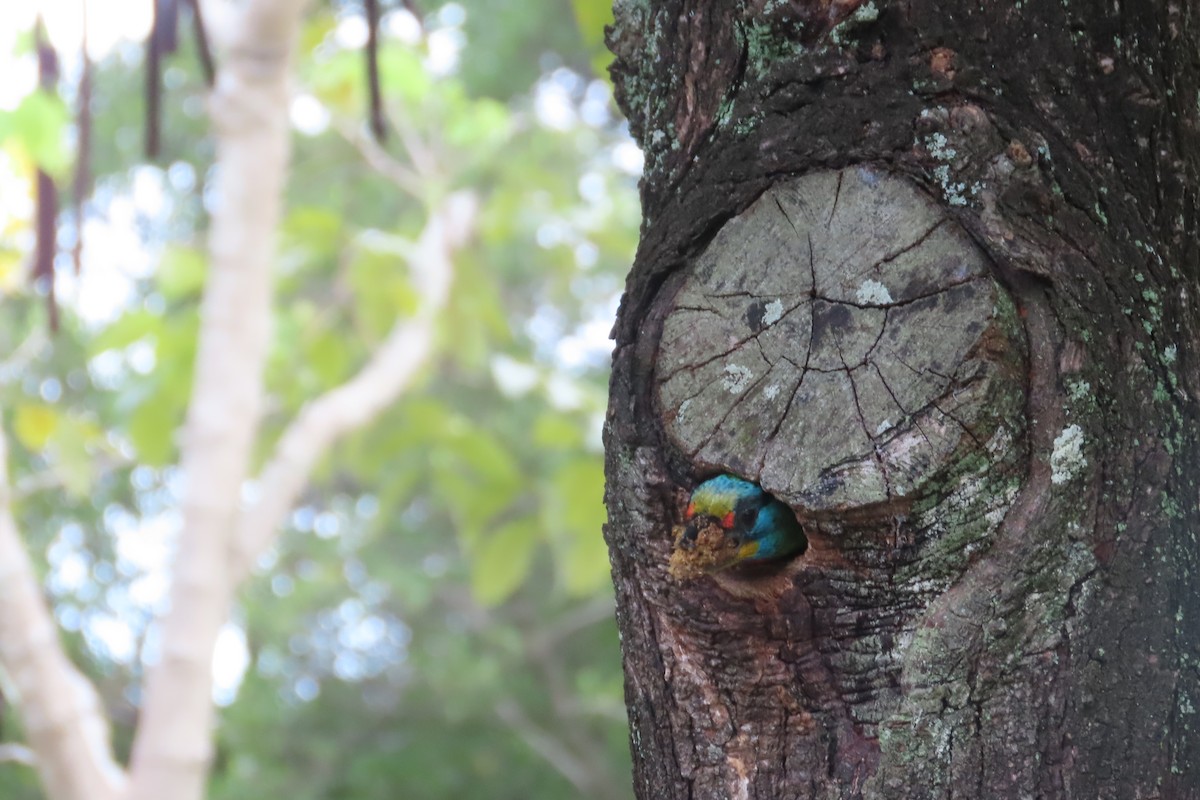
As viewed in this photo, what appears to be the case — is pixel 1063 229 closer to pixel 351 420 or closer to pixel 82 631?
pixel 351 420

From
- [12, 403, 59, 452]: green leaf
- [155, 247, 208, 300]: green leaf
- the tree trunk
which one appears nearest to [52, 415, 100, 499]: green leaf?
[12, 403, 59, 452]: green leaf

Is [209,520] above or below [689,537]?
above

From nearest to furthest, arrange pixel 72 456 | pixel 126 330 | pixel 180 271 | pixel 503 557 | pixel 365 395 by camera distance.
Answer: pixel 503 557
pixel 72 456
pixel 126 330
pixel 365 395
pixel 180 271

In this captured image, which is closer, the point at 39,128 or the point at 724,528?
the point at 724,528

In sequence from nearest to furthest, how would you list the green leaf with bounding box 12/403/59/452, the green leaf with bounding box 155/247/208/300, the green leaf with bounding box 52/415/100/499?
1. the green leaf with bounding box 52/415/100/499
2. the green leaf with bounding box 12/403/59/452
3. the green leaf with bounding box 155/247/208/300

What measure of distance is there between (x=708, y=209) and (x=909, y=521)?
0.34 meters

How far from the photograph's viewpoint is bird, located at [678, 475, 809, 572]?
3.39 feet

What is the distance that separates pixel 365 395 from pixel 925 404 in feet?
11.8

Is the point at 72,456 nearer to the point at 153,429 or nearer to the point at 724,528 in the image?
the point at 153,429

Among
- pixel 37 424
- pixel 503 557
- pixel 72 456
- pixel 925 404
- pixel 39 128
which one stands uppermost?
pixel 39 128

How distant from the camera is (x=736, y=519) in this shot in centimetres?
104

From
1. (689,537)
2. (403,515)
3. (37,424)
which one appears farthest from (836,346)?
(403,515)

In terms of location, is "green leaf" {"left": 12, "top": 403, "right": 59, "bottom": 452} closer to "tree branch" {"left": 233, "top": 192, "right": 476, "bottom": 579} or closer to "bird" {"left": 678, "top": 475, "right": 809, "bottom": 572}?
"tree branch" {"left": 233, "top": 192, "right": 476, "bottom": 579}

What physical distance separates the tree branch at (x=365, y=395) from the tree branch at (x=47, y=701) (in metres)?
0.56
